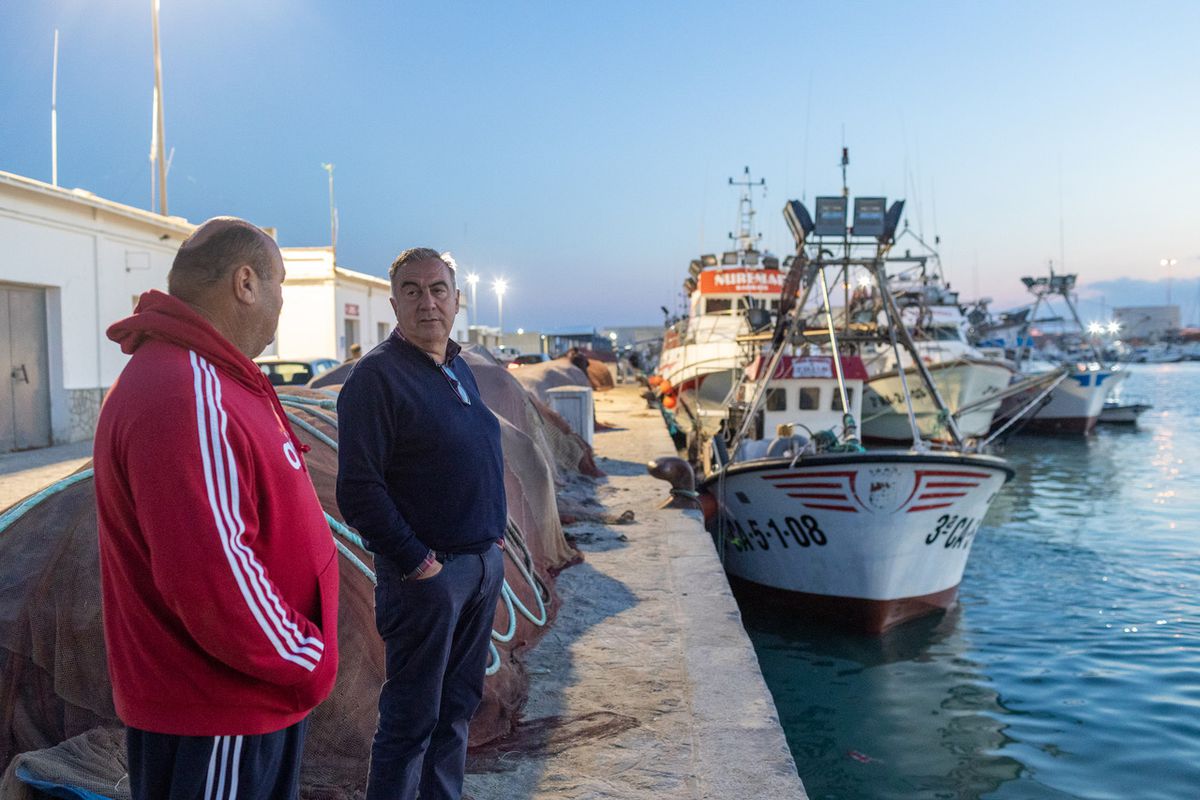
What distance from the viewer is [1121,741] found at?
671cm

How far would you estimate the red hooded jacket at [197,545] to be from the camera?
1.61m

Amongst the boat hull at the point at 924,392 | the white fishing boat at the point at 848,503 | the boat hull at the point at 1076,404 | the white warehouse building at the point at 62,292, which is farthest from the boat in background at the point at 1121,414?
the white warehouse building at the point at 62,292

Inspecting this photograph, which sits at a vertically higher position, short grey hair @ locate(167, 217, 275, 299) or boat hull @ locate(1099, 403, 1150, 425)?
short grey hair @ locate(167, 217, 275, 299)

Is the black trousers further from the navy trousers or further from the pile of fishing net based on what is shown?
the pile of fishing net

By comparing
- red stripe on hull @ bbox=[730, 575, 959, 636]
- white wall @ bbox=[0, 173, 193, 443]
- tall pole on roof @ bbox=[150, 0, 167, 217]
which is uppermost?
tall pole on roof @ bbox=[150, 0, 167, 217]

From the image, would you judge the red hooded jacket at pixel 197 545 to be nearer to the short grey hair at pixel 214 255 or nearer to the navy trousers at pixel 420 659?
the short grey hair at pixel 214 255

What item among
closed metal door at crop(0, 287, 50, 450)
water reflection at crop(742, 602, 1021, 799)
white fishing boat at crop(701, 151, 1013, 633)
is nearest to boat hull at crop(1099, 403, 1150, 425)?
white fishing boat at crop(701, 151, 1013, 633)

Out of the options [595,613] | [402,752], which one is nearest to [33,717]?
[402,752]

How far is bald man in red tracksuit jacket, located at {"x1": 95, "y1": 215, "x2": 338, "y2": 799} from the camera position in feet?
5.28

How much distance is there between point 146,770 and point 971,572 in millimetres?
11869

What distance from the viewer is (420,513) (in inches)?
109

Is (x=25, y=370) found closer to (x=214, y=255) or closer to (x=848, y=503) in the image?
(x=848, y=503)

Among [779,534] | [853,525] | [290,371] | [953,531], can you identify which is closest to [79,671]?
[853,525]

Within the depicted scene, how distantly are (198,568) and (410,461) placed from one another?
115 centimetres
